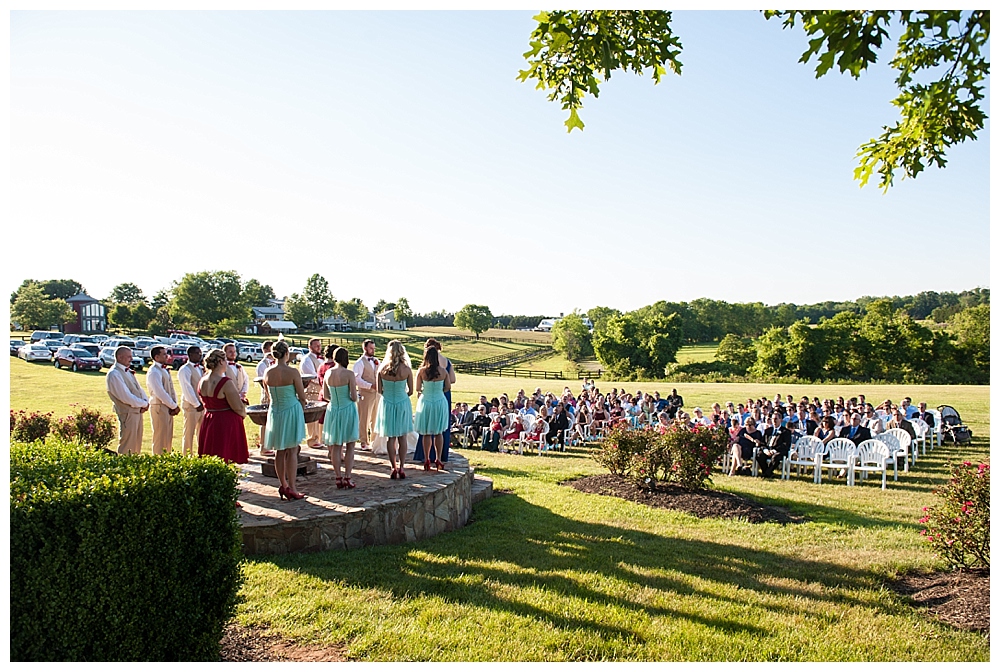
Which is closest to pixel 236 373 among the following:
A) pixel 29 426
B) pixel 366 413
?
pixel 366 413

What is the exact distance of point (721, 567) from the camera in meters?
5.89

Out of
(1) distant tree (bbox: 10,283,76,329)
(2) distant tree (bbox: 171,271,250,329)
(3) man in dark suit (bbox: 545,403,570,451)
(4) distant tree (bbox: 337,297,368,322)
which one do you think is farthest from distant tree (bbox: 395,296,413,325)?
(3) man in dark suit (bbox: 545,403,570,451)

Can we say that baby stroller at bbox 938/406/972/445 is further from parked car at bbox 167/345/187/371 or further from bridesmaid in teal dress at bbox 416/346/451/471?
parked car at bbox 167/345/187/371

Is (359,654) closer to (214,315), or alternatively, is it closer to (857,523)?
(857,523)

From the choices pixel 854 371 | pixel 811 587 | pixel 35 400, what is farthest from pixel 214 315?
pixel 811 587

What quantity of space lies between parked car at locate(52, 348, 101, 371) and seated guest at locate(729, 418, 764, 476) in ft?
112

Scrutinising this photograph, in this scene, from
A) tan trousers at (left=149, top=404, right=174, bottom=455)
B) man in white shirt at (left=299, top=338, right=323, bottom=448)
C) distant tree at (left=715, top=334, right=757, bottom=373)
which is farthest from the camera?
distant tree at (left=715, top=334, right=757, bottom=373)

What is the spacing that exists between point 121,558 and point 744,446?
12.1 metres

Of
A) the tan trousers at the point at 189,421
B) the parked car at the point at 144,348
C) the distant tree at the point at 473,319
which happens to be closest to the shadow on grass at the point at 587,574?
the tan trousers at the point at 189,421

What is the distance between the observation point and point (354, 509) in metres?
6.41

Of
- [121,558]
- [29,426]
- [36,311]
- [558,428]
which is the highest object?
[36,311]

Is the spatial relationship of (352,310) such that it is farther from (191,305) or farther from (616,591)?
(616,591)

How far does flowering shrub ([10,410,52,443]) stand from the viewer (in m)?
11.2
